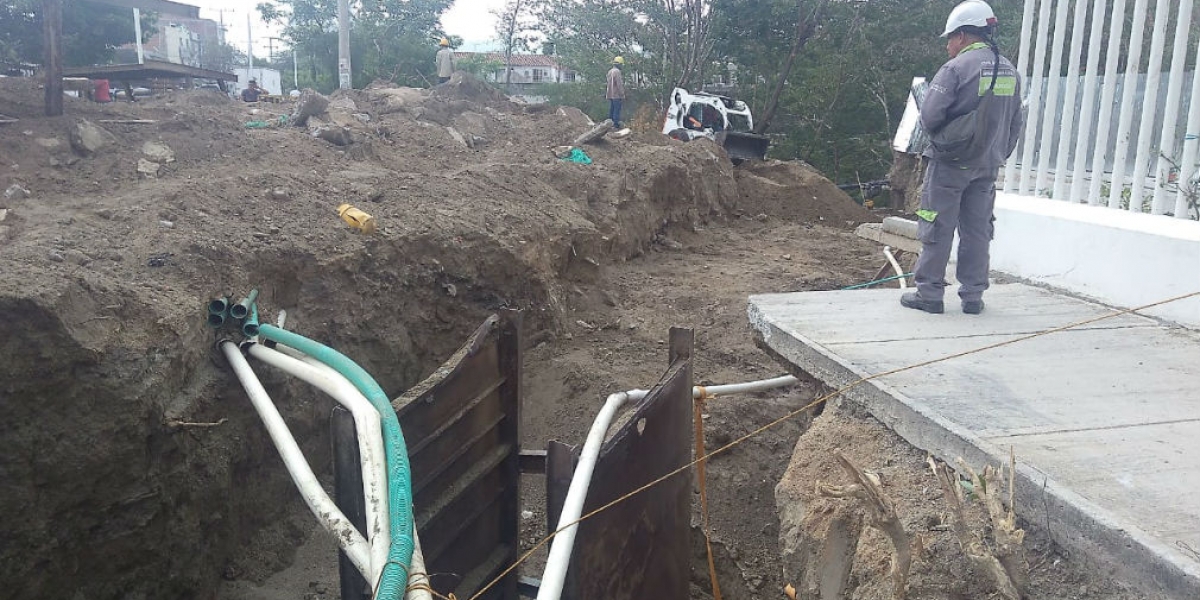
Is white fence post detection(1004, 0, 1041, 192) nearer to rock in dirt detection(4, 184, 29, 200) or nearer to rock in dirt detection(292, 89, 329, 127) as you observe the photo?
rock in dirt detection(4, 184, 29, 200)

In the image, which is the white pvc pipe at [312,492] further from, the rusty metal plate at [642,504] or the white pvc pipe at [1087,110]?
the white pvc pipe at [1087,110]

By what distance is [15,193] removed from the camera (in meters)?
5.48

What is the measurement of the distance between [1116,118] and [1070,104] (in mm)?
296

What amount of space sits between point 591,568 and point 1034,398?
66.4 inches

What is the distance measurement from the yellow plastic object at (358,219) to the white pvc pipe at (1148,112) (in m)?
4.49

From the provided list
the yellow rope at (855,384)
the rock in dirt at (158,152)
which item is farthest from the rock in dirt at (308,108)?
the yellow rope at (855,384)

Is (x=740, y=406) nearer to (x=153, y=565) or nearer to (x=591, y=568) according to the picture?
(x=591, y=568)

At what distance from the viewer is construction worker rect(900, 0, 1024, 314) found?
13.1 ft

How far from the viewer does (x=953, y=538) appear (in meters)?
2.38

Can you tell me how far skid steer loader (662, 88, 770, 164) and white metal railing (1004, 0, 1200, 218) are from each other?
10.1 m

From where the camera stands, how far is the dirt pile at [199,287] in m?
3.72

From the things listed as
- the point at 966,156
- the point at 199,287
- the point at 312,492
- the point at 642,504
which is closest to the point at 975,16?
the point at 966,156

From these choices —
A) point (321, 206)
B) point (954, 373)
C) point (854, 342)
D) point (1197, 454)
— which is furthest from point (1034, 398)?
point (321, 206)

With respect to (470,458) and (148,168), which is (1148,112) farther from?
(148,168)
